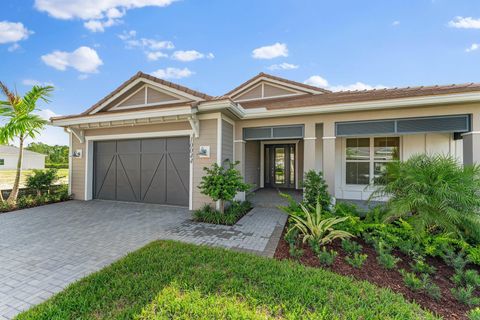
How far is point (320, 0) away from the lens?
6.85 meters

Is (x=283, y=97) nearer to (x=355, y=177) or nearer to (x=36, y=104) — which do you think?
(x=355, y=177)

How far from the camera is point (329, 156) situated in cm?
620

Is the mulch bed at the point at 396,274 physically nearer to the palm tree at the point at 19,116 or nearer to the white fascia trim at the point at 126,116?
the white fascia trim at the point at 126,116

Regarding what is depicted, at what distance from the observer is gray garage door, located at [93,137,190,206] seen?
6892 mm

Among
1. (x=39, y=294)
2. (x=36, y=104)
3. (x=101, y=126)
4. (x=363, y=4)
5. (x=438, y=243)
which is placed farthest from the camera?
(x=101, y=126)

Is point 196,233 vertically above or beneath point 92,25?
beneath

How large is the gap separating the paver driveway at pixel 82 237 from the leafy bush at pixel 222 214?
213 millimetres

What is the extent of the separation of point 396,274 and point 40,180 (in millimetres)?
11121

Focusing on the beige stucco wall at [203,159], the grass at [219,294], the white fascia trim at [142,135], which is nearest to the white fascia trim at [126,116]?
the beige stucco wall at [203,159]

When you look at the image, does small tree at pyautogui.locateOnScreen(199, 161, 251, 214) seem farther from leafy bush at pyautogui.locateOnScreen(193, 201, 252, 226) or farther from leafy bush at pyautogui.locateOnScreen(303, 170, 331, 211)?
leafy bush at pyautogui.locateOnScreen(303, 170, 331, 211)

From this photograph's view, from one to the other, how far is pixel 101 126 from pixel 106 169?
5.50 feet

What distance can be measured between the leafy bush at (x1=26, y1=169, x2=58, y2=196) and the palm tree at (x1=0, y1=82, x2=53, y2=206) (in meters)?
0.64

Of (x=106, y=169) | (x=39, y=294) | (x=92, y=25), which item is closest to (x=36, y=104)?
(x=106, y=169)

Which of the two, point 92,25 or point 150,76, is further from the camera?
point 92,25
